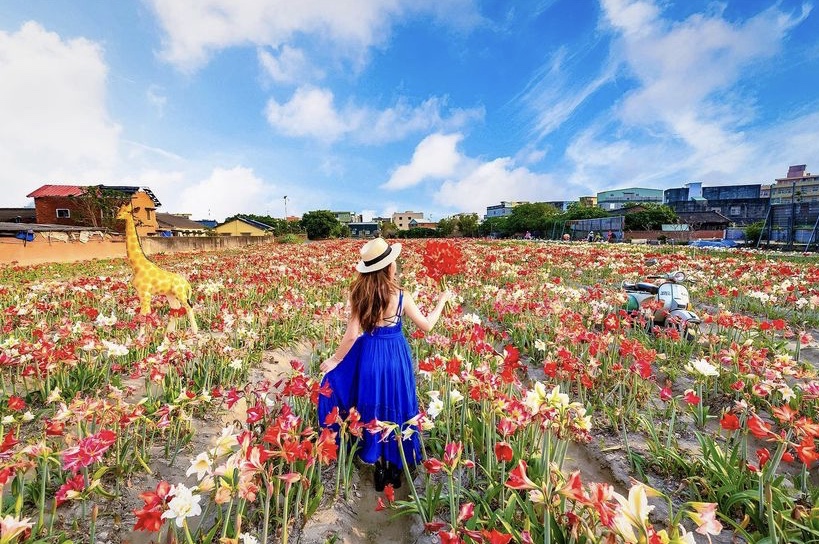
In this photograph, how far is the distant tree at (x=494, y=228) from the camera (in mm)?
73075

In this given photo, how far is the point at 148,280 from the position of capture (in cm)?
628

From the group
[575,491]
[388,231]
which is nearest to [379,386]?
[575,491]

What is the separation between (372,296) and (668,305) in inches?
213

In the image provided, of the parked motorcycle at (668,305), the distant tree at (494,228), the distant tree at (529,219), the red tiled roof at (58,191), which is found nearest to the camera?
the parked motorcycle at (668,305)

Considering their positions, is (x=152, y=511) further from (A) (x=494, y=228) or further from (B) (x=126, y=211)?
(A) (x=494, y=228)

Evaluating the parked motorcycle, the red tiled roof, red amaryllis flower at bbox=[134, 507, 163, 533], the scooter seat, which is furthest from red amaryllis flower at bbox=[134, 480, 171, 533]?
the red tiled roof

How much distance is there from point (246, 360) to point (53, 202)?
147 ft

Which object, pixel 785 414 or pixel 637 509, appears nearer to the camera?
pixel 637 509

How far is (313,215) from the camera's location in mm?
65250

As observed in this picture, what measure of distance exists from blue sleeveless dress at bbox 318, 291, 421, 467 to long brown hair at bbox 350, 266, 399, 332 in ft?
0.39

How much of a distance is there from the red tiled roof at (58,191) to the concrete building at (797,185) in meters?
131

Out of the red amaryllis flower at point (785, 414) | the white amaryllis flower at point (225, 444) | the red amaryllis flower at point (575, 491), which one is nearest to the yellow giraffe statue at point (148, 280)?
the white amaryllis flower at point (225, 444)

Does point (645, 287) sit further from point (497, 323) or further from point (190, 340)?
point (190, 340)

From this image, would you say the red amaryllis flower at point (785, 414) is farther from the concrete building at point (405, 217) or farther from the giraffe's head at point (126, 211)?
the concrete building at point (405, 217)
